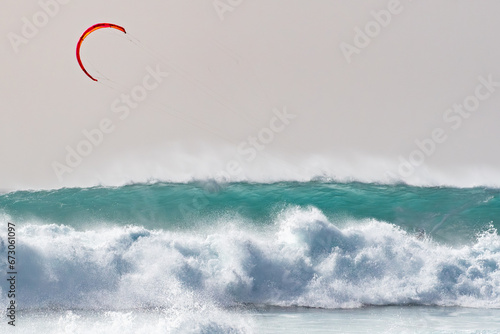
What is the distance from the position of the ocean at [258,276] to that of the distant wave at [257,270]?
2 centimetres

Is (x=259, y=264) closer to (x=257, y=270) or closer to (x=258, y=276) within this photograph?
(x=257, y=270)

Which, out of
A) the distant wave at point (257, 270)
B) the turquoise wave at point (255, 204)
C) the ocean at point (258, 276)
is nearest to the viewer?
the ocean at point (258, 276)

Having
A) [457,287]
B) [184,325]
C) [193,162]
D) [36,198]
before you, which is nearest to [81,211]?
[36,198]

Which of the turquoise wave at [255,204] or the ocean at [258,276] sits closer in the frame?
the ocean at [258,276]

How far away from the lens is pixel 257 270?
11.7 metres

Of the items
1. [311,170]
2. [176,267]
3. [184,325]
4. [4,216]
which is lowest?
[184,325]

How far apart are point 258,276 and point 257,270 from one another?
11cm

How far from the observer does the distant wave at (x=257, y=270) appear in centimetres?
1127

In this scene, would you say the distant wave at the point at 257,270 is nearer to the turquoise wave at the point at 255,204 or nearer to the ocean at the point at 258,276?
the ocean at the point at 258,276

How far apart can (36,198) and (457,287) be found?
9.01 metres

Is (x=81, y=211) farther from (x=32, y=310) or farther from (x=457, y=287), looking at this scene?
(x=457, y=287)

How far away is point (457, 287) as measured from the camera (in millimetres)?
11617

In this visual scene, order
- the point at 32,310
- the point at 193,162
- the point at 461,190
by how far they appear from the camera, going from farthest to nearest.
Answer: the point at 193,162 < the point at 461,190 < the point at 32,310

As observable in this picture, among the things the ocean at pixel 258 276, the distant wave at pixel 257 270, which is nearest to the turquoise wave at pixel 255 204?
the ocean at pixel 258 276
